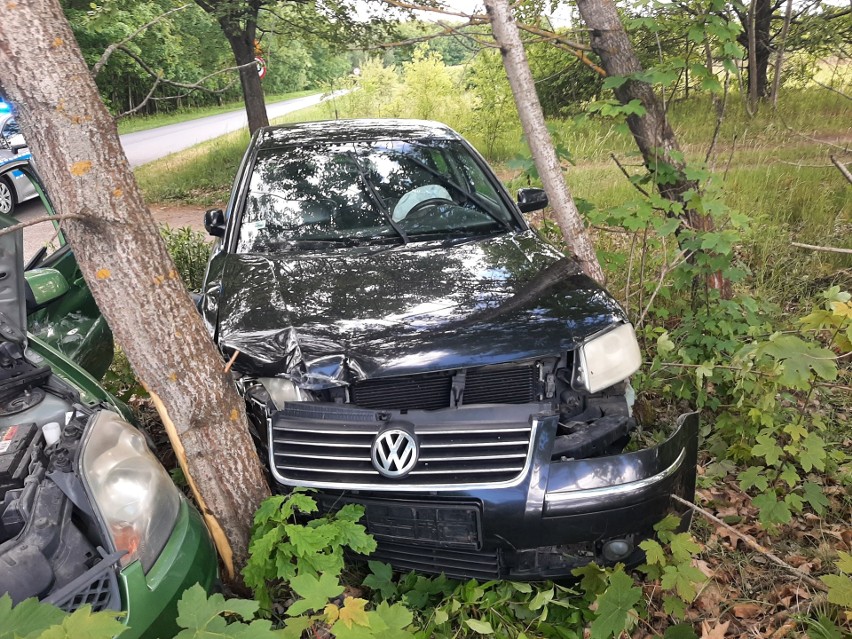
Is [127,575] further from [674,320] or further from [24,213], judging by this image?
[24,213]

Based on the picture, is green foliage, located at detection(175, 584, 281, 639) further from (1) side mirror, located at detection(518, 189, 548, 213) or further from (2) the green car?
(1) side mirror, located at detection(518, 189, 548, 213)

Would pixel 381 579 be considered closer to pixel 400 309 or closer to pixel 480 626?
pixel 480 626

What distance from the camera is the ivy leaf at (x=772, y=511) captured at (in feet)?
8.27

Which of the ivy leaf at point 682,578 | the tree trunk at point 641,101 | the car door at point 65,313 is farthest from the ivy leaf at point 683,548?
the car door at point 65,313

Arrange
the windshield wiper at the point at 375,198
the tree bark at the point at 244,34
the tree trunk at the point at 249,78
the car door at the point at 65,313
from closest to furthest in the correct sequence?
the car door at the point at 65,313 → the windshield wiper at the point at 375,198 → the tree bark at the point at 244,34 → the tree trunk at the point at 249,78

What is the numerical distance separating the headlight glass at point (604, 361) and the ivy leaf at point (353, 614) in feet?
3.73

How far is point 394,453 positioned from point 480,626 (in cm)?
70

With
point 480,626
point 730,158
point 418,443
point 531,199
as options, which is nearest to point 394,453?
point 418,443

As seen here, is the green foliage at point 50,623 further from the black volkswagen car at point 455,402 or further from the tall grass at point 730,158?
the tall grass at point 730,158

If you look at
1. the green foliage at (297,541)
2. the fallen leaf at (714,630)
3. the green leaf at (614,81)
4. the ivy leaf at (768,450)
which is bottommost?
the fallen leaf at (714,630)

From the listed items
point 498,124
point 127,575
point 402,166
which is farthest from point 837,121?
point 127,575

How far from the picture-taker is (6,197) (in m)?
7.88

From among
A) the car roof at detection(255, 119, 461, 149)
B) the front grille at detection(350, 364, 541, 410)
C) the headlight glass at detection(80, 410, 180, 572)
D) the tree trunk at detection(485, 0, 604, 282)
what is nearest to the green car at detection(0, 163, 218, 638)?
the headlight glass at detection(80, 410, 180, 572)

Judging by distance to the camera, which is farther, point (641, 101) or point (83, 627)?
point (641, 101)
